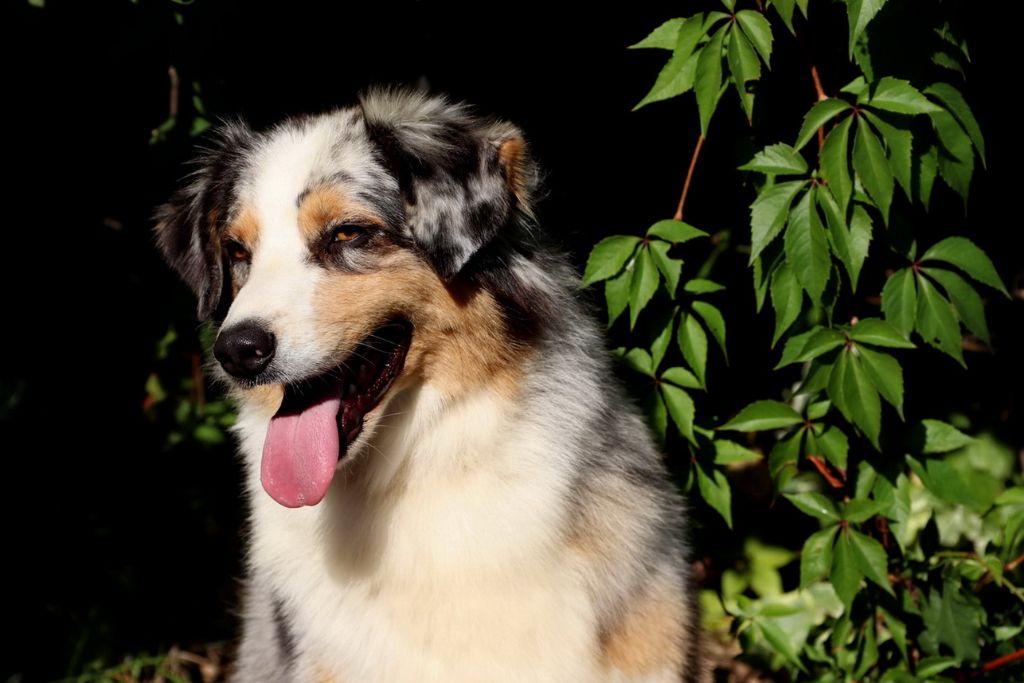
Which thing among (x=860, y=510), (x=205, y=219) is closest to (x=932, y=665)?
(x=860, y=510)

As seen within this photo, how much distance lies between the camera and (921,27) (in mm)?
2426

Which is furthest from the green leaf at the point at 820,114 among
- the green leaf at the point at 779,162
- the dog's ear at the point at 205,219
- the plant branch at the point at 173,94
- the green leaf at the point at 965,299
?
the plant branch at the point at 173,94

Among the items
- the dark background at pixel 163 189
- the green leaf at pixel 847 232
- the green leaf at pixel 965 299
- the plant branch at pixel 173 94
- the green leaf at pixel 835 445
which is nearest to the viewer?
the green leaf at pixel 847 232

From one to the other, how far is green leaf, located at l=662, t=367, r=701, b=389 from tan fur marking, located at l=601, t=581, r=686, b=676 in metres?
0.62

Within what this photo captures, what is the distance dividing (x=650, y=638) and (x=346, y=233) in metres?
1.41

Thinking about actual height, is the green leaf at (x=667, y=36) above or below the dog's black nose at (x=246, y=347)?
above

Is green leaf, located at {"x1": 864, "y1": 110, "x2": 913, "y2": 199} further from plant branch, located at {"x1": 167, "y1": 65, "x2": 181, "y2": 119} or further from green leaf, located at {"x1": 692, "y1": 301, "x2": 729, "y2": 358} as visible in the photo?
plant branch, located at {"x1": 167, "y1": 65, "x2": 181, "y2": 119}

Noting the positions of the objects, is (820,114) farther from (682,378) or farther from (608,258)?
(682,378)

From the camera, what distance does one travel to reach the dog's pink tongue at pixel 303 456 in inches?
97.8

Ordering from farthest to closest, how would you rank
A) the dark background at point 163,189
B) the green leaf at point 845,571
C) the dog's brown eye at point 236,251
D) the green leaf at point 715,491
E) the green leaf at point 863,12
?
1. the dark background at point 163,189
2. the green leaf at point 715,491
3. the green leaf at point 845,571
4. the dog's brown eye at point 236,251
5. the green leaf at point 863,12

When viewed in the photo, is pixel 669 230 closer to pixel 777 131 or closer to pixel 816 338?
pixel 816 338

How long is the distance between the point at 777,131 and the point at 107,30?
234 centimetres

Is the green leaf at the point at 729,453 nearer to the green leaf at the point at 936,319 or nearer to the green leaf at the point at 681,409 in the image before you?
the green leaf at the point at 681,409

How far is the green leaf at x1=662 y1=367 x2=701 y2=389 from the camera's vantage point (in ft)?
9.96
